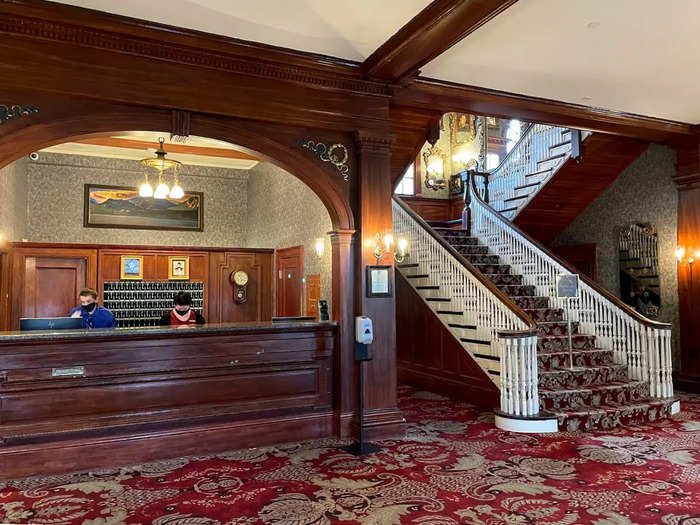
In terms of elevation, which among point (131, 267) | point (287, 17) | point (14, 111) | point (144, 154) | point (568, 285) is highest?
point (144, 154)

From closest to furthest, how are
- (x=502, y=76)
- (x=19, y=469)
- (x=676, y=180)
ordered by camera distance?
1. (x=19, y=469)
2. (x=502, y=76)
3. (x=676, y=180)

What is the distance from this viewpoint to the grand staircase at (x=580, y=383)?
5660mm

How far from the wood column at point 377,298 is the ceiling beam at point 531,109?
741 mm

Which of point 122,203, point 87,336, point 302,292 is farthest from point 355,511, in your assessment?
point 122,203

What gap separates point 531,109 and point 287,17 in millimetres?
3341

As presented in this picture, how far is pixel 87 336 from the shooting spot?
14.3ft

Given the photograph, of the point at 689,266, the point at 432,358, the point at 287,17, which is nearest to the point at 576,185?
the point at 689,266

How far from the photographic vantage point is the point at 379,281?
5.30m

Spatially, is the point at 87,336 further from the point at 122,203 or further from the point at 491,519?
the point at 122,203

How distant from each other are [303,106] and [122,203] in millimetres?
6318

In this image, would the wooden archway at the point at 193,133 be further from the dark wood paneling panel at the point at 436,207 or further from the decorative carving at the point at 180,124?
the dark wood paneling panel at the point at 436,207

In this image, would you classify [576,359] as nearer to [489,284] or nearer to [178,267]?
[489,284]

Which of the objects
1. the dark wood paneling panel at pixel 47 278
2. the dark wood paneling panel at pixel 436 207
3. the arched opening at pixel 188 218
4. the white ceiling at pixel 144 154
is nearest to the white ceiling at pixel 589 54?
the arched opening at pixel 188 218

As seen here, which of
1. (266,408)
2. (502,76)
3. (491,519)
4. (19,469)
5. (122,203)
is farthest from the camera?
(122,203)
